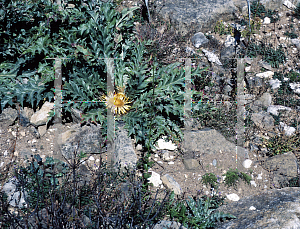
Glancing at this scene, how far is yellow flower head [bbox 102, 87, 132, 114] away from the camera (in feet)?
14.8

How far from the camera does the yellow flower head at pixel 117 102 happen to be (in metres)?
4.50

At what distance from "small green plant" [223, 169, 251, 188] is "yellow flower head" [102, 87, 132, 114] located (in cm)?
180

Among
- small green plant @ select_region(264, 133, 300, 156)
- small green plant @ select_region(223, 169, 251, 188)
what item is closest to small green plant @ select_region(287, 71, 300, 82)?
small green plant @ select_region(264, 133, 300, 156)

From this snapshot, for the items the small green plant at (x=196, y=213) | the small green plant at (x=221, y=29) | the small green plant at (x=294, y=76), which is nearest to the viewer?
the small green plant at (x=196, y=213)

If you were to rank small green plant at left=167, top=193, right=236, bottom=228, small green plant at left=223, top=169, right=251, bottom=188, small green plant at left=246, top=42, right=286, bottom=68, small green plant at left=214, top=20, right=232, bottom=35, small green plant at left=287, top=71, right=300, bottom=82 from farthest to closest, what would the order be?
small green plant at left=214, top=20, right=232, bottom=35
small green plant at left=246, top=42, right=286, bottom=68
small green plant at left=287, top=71, right=300, bottom=82
small green plant at left=223, top=169, right=251, bottom=188
small green plant at left=167, top=193, right=236, bottom=228

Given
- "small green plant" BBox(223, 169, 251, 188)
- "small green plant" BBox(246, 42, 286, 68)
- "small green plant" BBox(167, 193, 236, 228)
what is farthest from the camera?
"small green plant" BBox(246, 42, 286, 68)

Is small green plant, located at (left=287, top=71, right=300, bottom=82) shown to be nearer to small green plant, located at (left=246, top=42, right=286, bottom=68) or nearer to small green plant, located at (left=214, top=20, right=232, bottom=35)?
small green plant, located at (left=246, top=42, right=286, bottom=68)

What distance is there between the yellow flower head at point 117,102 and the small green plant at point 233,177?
1802mm

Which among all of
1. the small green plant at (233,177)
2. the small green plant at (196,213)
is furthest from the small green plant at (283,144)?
the small green plant at (196,213)

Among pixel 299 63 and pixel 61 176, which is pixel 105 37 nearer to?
pixel 61 176

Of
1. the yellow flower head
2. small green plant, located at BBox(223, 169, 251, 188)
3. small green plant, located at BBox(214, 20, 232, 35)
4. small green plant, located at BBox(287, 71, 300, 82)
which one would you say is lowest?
small green plant, located at BBox(223, 169, 251, 188)

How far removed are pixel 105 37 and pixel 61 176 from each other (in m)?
2.25

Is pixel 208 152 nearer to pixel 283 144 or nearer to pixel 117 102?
pixel 283 144

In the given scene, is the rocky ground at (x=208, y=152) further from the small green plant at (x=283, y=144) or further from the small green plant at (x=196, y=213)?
the small green plant at (x=196, y=213)
